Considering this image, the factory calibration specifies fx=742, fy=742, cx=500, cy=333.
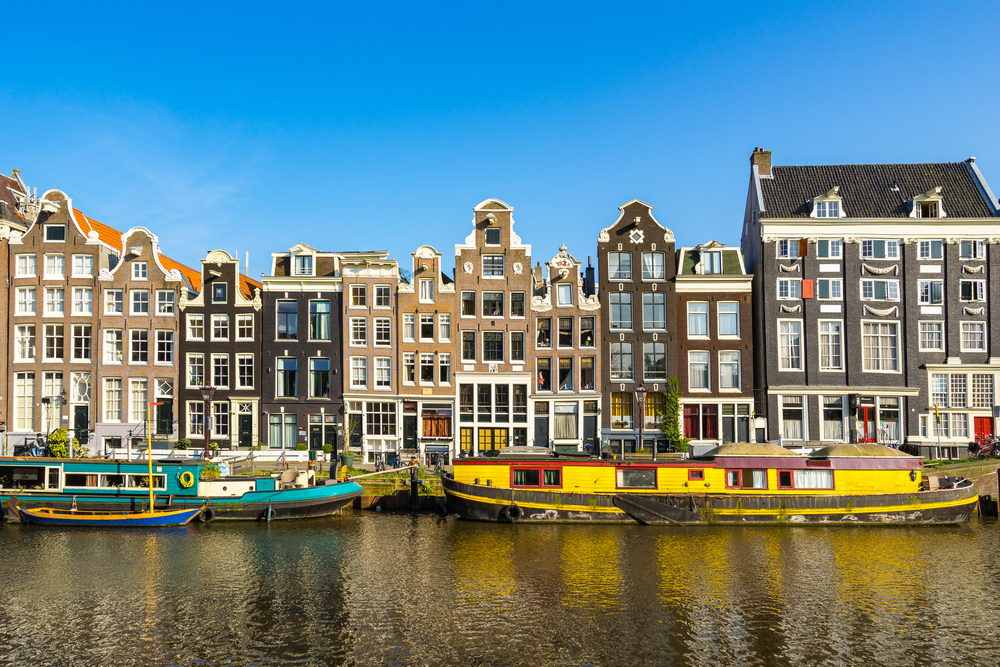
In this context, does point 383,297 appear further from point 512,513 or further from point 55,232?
point 55,232

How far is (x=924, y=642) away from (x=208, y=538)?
29934mm

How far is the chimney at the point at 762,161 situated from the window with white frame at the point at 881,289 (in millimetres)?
11024

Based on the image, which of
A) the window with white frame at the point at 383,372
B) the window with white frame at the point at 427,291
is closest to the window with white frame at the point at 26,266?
the window with white frame at the point at 383,372

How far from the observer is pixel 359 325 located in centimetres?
5403

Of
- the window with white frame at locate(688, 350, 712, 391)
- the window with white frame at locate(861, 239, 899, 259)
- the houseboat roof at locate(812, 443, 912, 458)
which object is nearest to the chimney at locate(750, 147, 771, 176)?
the window with white frame at locate(861, 239, 899, 259)

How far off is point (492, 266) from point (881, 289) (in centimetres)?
2751

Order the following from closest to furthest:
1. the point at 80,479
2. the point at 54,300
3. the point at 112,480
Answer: the point at 112,480
the point at 80,479
the point at 54,300

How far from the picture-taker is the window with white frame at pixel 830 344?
5228 centimetres

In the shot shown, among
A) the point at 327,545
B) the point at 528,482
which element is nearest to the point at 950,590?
the point at 528,482

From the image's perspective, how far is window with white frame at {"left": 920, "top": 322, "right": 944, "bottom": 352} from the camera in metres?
52.1

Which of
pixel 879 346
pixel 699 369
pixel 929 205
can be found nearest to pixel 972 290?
pixel 929 205

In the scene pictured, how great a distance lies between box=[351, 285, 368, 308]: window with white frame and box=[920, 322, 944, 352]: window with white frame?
3945cm

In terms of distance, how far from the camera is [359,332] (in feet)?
177

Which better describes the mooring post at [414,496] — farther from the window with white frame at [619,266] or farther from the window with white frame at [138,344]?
the window with white frame at [138,344]
